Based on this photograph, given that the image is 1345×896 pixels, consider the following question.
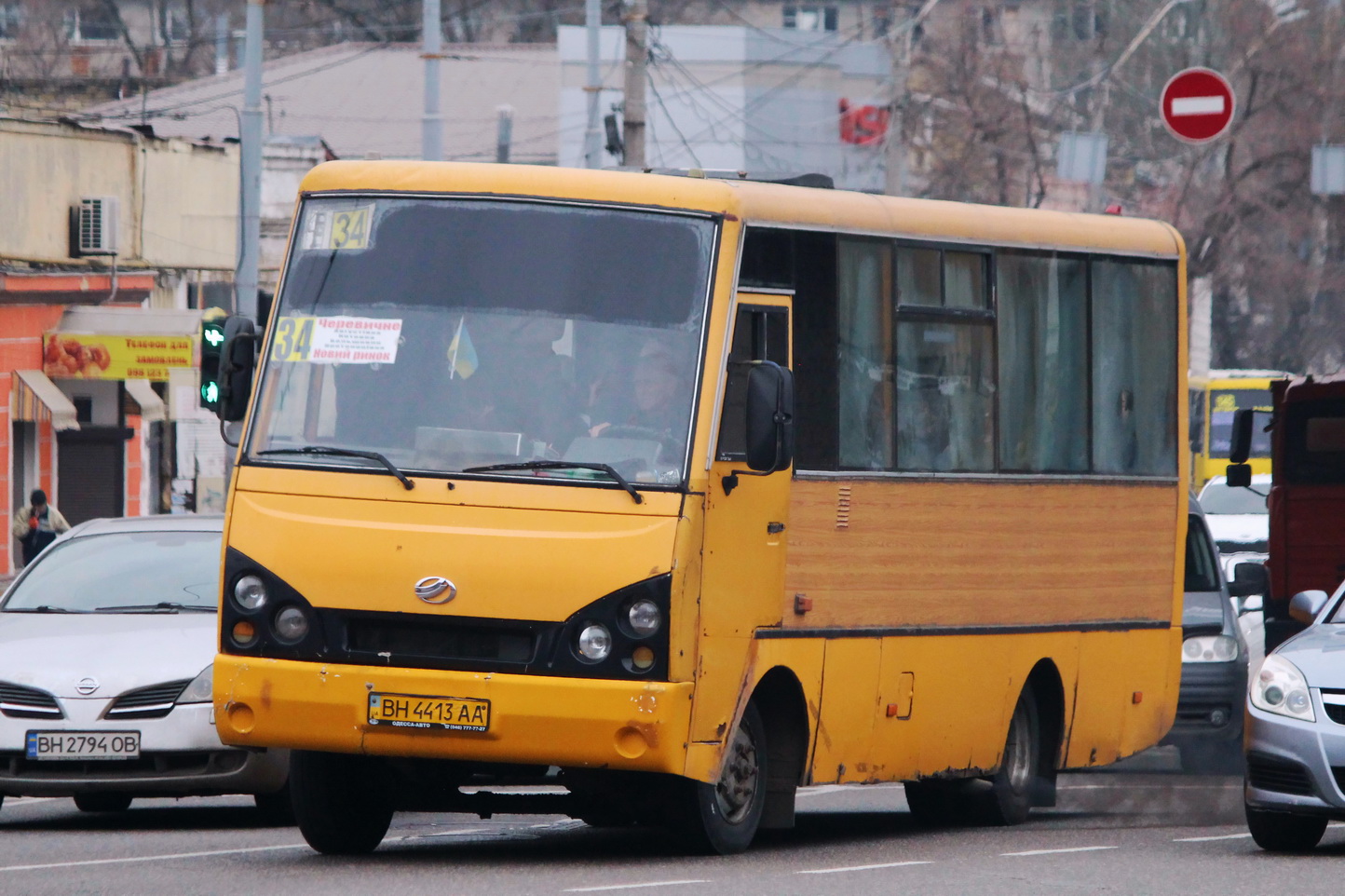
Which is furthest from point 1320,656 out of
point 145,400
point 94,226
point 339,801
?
point 145,400

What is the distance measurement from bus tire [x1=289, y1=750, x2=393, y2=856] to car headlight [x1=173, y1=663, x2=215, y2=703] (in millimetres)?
1508

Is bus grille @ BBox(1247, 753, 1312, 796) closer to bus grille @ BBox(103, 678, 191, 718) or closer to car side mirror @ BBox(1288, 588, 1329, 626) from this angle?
car side mirror @ BBox(1288, 588, 1329, 626)

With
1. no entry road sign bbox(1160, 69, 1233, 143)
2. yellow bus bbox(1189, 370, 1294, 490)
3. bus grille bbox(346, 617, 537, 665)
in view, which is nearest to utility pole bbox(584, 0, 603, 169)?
no entry road sign bbox(1160, 69, 1233, 143)

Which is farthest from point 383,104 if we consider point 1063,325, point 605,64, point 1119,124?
point 1063,325

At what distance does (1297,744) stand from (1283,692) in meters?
0.27

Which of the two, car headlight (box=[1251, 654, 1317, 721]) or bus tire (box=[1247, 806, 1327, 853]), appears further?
bus tire (box=[1247, 806, 1327, 853])

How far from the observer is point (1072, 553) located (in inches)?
485

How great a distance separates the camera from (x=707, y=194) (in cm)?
1002

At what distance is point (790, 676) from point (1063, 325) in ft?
9.54

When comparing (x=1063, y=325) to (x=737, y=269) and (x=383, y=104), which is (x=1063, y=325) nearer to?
(x=737, y=269)

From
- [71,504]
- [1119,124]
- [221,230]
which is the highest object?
[1119,124]

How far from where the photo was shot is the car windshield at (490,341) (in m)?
9.55

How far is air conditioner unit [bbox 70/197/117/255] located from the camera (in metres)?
34.0

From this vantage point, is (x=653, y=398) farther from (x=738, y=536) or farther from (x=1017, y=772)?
(x=1017, y=772)
